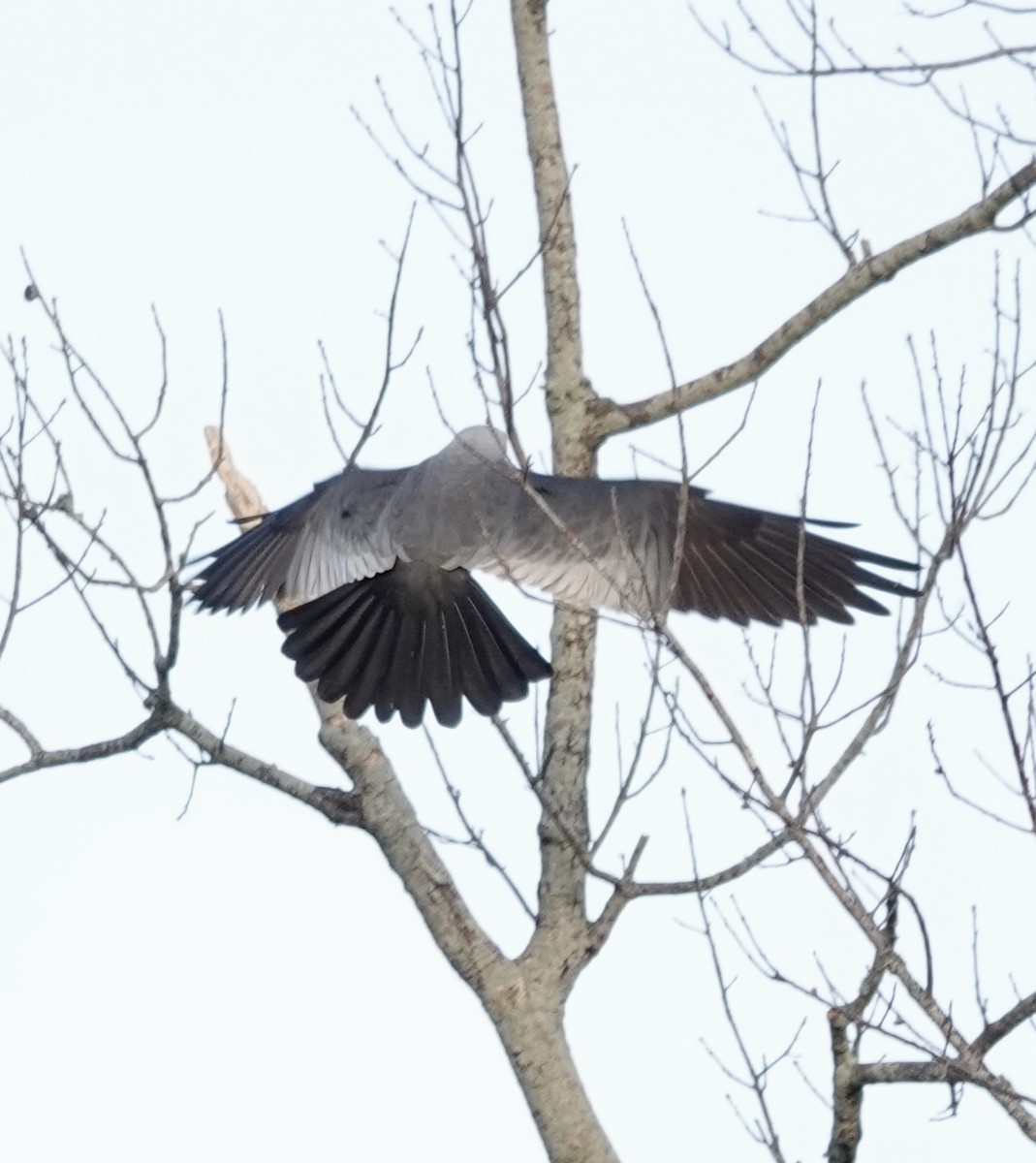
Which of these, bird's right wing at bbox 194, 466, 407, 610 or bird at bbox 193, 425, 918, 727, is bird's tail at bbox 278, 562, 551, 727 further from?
bird's right wing at bbox 194, 466, 407, 610

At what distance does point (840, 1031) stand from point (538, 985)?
3.82 feet

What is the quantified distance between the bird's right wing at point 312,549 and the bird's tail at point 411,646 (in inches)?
5.0

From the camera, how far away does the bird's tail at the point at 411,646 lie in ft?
17.6

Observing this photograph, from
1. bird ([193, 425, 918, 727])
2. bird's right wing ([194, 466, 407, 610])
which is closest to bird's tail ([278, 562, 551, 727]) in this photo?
bird ([193, 425, 918, 727])

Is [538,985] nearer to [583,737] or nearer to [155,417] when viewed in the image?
[583,737]

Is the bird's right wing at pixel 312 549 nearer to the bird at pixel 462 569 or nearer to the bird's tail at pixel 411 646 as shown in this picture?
the bird at pixel 462 569

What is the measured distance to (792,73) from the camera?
4.67 m

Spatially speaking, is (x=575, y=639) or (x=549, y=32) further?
(x=549, y=32)

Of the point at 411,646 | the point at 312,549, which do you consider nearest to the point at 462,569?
the point at 411,646

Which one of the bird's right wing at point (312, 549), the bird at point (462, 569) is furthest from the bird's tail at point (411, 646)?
the bird's right wing at point (312, 549)

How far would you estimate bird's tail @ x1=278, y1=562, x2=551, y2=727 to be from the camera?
5.37m

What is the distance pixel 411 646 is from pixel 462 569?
30cm

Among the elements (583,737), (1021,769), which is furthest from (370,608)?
(1021,769)

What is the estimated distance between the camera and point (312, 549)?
5.75m
